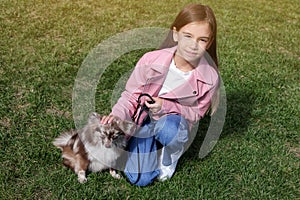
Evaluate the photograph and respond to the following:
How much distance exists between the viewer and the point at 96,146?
2961 millimetres

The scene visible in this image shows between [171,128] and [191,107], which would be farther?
[191,107]

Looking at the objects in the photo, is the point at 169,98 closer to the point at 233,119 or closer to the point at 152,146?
the point at 152,146

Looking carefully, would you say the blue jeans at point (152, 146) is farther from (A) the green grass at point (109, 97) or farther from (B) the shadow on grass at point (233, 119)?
(B) the shadow on grass at point (233, 119)

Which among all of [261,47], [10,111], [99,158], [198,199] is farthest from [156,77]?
[261,47]

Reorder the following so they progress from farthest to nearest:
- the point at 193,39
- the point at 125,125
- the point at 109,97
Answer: the point at 109,97 < the point at 193,39 < the point at 125,125

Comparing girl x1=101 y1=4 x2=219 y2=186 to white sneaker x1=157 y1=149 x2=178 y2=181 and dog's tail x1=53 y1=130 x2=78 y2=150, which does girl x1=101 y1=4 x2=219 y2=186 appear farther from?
dog's tail x1=53 y1=130 x2=78 y2=150

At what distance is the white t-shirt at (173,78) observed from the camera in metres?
3.22

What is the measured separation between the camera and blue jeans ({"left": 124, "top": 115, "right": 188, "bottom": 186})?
3.13m

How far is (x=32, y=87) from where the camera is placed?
424 cm

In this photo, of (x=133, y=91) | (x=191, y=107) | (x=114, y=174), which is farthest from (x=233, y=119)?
(x=114, y=174)

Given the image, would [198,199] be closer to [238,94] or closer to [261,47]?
[238,94]

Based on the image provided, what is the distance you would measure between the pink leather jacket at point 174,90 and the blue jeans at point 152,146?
0.10 metres

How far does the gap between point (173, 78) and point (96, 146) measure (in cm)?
77

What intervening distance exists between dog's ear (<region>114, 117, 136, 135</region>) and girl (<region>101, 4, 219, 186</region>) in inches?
4.1
